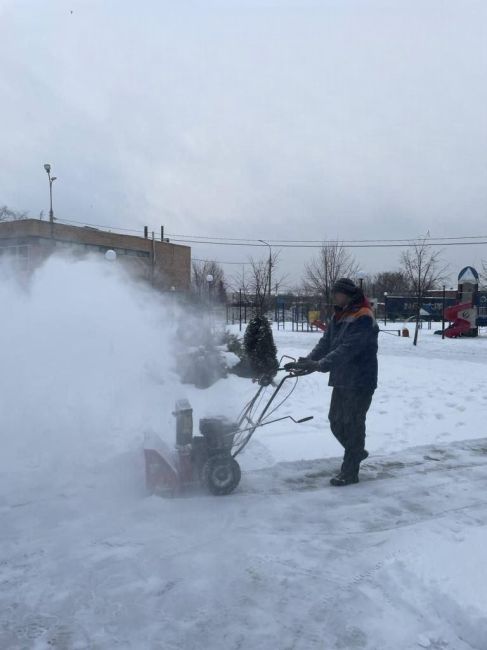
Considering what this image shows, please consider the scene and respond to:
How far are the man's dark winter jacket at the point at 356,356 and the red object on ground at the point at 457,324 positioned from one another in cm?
2036

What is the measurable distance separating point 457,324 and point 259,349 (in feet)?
53.5

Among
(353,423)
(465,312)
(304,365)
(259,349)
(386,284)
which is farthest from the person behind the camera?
(386,284)

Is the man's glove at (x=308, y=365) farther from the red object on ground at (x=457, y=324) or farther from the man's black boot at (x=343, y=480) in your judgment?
the red object on ground at (x=457, y=324)

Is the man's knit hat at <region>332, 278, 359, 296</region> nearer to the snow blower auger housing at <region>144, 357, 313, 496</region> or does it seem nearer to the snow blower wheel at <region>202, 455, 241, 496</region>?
the snow blower auger housing at <region>144, 357, 313, 496</region>

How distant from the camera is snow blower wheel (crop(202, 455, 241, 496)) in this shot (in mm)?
4398

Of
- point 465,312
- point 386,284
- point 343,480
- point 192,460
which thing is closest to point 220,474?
point 192,460

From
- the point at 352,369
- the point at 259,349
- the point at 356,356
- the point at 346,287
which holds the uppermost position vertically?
the point at 346,287

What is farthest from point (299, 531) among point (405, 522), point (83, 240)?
point (83, 240)

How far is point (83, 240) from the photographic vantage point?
4306 centimetres

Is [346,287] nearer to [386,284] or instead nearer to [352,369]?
[352,369]

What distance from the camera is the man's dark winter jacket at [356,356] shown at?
4.82 m

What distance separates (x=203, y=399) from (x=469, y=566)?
18.6 ft

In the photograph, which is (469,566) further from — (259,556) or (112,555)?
(112,555)

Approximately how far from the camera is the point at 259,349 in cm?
1081
